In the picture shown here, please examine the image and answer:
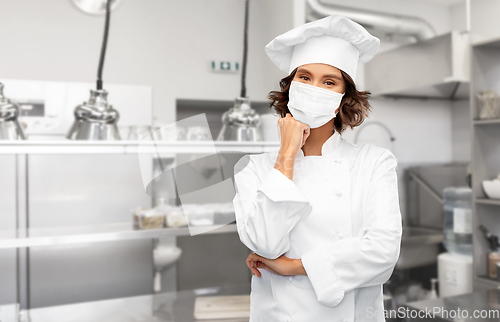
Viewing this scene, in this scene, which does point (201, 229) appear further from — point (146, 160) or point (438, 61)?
point (438, 61)

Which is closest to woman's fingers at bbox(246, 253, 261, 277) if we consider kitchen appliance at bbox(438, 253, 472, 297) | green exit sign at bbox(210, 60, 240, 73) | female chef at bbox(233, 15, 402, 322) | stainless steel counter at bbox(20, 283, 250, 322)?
female chef at bbox(233, 15, 402, 322)

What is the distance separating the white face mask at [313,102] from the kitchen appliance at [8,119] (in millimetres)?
1080

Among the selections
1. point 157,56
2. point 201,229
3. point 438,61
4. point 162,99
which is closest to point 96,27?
point 157,56

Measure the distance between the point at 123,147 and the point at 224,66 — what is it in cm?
160

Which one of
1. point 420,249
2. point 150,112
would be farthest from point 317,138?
point 420,249

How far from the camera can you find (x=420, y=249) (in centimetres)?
330

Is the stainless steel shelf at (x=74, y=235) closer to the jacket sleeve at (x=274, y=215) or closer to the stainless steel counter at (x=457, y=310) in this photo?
the jacket sleeve at (x=274, y=215)

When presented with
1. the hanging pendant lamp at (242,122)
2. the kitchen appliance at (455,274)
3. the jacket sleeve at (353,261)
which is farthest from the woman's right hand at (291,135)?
the kitchen appliance at (455,274)

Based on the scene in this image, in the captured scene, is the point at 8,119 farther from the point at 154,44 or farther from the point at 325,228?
the point at 154,44

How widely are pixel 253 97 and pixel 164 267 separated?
1.33m

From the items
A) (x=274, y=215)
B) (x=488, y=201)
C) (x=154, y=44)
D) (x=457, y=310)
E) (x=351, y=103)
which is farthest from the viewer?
(x=154, y=44)

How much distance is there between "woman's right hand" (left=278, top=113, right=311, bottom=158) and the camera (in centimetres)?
101

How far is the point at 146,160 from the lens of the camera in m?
1.50

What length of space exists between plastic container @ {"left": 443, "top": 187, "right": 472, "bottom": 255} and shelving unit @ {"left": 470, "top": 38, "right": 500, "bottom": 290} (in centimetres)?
16
